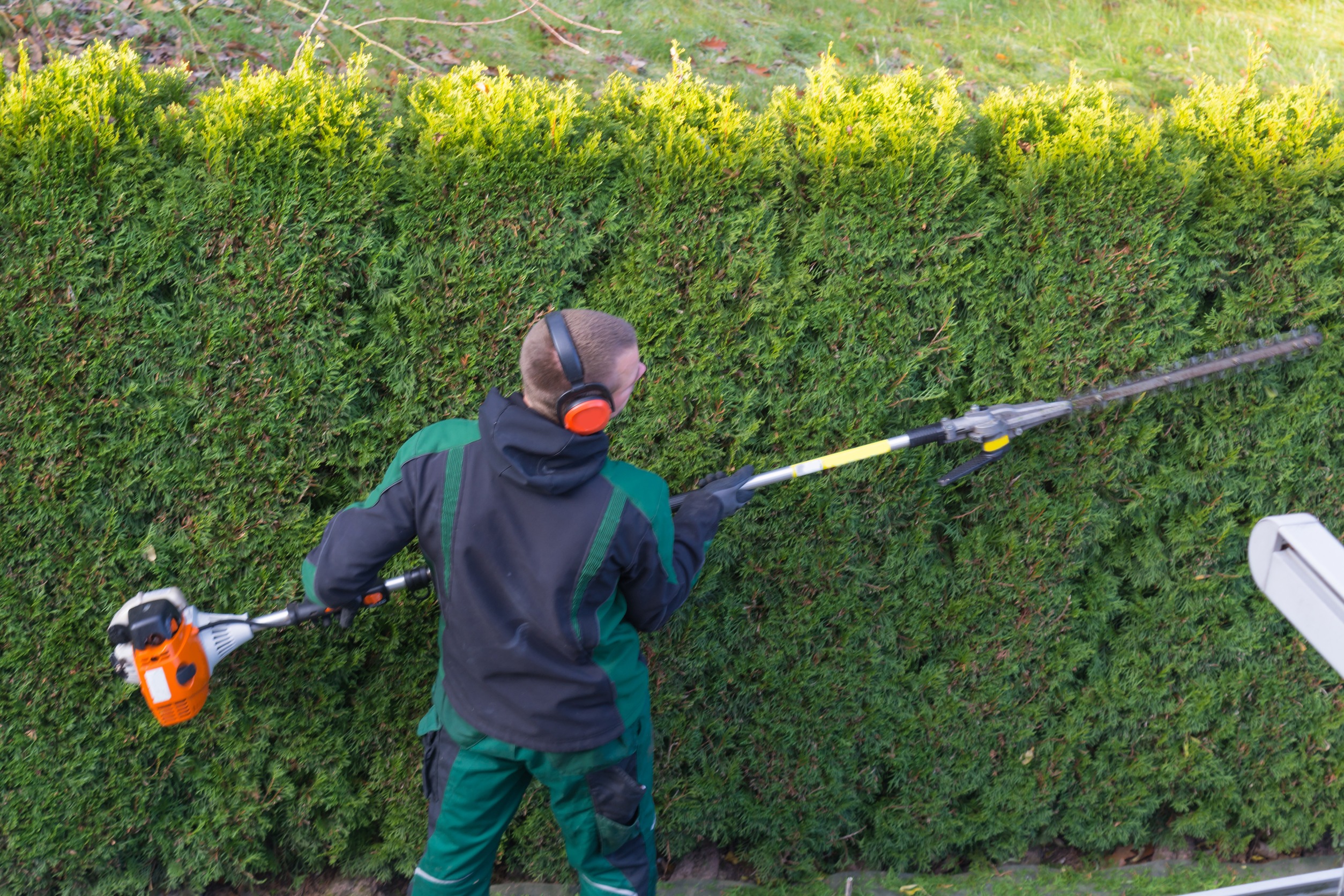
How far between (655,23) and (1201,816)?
5.56 m

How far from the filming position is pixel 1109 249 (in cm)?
343

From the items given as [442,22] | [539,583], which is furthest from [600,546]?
[442,22]

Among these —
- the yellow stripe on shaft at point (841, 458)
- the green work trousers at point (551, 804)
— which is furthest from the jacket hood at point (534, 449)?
the yellow stripe on shaft at point (841, 458)

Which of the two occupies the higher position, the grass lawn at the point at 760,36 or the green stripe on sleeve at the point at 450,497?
the grass lawn at the point at 760,36

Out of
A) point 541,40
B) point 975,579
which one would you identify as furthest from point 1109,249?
point 541,40

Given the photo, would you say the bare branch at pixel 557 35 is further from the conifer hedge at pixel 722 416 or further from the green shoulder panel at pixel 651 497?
the green shoulder panel at pixel 651 497

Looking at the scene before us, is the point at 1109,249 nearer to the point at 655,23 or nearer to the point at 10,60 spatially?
the point at 655,23

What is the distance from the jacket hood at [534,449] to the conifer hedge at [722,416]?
0.89 meters

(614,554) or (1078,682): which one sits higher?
(614,554)

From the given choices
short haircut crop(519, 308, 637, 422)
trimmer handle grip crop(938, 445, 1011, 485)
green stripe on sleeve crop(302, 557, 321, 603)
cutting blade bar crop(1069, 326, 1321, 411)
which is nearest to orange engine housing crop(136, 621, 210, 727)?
green stripe on sleeve crop(302, 557, 321, 603)

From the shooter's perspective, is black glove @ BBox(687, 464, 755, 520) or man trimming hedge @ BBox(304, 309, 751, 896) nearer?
man trimming hedge @ BBox(304, 309, 751, 896)

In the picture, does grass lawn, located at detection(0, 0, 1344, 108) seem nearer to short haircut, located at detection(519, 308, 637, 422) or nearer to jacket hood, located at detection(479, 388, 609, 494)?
short haircut, located at detection(519, 308, 637, 422)

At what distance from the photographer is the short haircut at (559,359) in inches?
91.7

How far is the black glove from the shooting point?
287 centimetres
